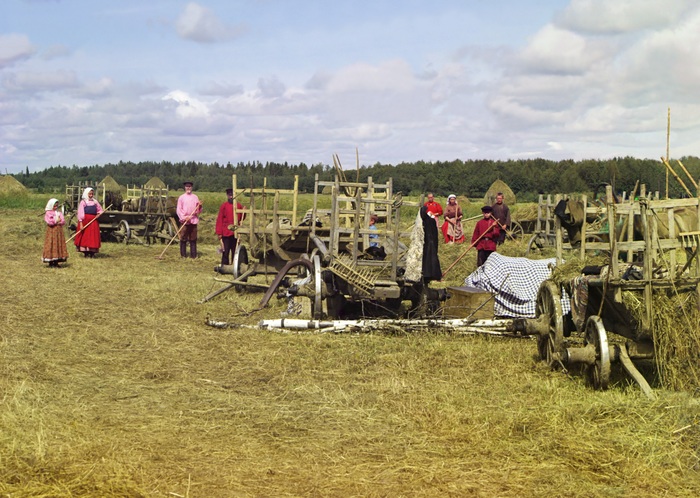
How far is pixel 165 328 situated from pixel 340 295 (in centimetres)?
233

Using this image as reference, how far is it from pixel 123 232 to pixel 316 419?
760 inches

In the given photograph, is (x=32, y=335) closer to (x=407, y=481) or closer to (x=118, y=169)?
(x=407, y=481)

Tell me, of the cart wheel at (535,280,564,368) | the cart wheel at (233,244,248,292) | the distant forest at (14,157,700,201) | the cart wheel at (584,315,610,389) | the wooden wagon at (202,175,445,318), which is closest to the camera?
the cart wheel at (584,315,610,389)

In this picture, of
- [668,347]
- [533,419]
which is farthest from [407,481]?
[668,347]

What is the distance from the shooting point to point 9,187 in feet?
155

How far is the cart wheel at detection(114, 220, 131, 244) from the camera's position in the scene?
24172 mm

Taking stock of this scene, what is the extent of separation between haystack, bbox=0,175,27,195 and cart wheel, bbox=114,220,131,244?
2482 centimetres

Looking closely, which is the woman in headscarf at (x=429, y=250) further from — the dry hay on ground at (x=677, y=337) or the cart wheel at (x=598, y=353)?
the dry hay on ground at (x=677, y=337)

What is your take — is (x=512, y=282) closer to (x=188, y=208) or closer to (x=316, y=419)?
(x=316, y=419)

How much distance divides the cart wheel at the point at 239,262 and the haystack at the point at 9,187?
3682cm

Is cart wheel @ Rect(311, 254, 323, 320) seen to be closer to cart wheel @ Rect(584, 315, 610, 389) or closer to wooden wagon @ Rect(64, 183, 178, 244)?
cart wheel @ Rect(584, 315, 610, 389)

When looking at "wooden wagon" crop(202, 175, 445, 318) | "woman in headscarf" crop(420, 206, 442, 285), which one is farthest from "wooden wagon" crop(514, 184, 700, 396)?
"wooden wagon" crop(202, 175, 445, 318)

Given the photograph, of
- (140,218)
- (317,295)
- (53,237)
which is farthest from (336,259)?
(140,218)

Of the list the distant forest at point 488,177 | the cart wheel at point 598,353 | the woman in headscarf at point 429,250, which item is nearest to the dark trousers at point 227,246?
the woman in headscarf at point 429,250
